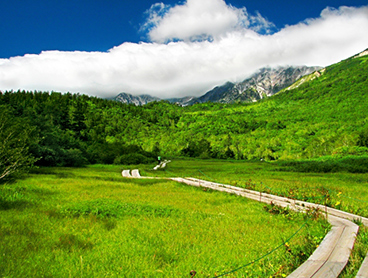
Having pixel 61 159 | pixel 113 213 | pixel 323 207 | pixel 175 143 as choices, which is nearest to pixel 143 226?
pixel 113 213

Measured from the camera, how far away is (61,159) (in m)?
59.0

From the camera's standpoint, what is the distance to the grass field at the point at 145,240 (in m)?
7.33

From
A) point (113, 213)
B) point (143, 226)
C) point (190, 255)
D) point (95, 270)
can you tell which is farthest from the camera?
point (113, 213)

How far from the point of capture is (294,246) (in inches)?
337

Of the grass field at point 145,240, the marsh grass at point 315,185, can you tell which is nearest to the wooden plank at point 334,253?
the grass field at point 145,240

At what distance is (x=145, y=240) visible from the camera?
973cm

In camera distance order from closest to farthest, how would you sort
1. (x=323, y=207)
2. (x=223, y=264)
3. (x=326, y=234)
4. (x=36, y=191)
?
(x=223, y=264) < (x=326, y=234) < (x=323, y=207) < (x=36, y=191)

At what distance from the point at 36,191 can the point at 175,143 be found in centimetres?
15563

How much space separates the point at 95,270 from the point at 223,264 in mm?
3723

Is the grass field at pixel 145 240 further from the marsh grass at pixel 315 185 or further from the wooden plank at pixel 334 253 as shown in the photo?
the marsh grass at pixel 315 185

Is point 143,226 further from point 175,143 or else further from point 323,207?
point 175,143

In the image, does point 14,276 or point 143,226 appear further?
point 143,226

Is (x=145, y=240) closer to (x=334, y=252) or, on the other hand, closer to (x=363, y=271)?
(x=334, y=252)

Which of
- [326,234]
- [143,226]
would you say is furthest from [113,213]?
[326,234]
